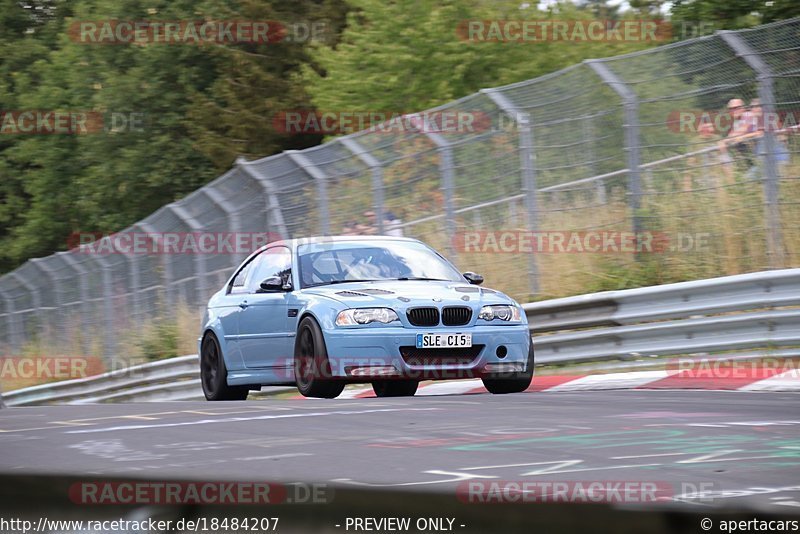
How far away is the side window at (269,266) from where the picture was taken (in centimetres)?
1208

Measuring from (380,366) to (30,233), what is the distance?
4759 centimetres

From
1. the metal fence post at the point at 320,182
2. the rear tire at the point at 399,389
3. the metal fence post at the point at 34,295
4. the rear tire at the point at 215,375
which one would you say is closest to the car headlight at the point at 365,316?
the rear tire at the point at 399,389

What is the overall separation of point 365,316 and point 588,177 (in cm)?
485

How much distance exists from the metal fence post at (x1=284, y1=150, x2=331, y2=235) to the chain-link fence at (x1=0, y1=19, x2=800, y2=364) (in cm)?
2

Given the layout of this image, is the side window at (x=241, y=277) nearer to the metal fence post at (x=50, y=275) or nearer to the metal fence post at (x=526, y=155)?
the metal fence post at (x=526, y=155)

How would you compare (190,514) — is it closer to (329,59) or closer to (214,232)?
(214,232)

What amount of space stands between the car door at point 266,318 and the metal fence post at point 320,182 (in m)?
4.89

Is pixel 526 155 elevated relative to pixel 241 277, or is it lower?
elevated

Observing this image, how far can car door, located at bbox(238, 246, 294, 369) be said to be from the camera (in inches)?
459

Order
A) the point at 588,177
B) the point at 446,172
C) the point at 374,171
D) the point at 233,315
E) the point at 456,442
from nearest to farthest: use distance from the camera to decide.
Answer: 1. the point at 456,442
2. the point at 233,315
3. the point at 588,177
4. the point at 446,172
5. the point at 374,171

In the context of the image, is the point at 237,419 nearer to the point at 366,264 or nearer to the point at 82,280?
the point at 366,264

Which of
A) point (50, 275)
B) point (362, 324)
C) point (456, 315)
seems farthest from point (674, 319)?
point (50, 275)

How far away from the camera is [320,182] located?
17.7 meters

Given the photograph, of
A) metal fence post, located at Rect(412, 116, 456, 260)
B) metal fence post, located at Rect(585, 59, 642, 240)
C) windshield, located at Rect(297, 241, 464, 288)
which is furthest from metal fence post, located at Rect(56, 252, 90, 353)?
windshield, located at Rect(297, 241, 464, 288)
